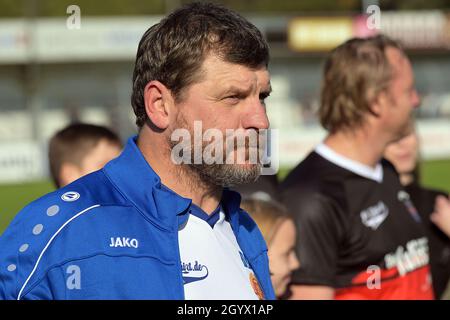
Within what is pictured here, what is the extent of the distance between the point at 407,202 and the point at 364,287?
665 millimetres

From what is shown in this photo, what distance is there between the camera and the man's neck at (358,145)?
415 cm

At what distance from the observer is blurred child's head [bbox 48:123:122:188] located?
4270 mm

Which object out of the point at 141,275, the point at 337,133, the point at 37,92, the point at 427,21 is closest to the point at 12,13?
the point at 37,92

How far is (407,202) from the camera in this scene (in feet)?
14.1

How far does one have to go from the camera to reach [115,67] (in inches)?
1159

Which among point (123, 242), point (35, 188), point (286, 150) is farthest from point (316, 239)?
point (286, 150)

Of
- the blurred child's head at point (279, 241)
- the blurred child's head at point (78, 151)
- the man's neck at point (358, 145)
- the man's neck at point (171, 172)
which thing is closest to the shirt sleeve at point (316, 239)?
the blurred child's head at point (279, 241)

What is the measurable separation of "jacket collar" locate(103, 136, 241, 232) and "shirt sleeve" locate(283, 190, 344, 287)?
1.40 metres

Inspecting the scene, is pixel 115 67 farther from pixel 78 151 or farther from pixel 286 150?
pixel 78 151

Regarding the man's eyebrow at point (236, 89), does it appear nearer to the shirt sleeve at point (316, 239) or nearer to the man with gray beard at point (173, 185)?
the man with gray beard at point (173, 185)

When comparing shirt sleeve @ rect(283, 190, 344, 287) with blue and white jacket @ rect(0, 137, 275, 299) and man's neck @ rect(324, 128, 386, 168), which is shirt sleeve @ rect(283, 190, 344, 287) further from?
blue and white jacket @ rect(0, 137, 275, 299)

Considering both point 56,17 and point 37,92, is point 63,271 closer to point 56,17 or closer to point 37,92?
point 37,92

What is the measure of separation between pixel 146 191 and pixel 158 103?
0.27m

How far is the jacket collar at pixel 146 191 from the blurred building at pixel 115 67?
22.4 meters
